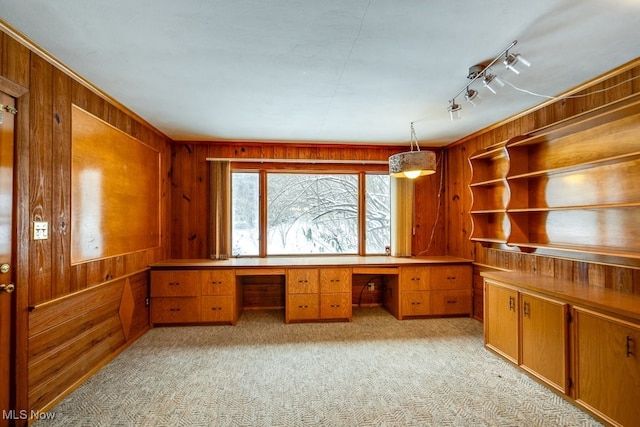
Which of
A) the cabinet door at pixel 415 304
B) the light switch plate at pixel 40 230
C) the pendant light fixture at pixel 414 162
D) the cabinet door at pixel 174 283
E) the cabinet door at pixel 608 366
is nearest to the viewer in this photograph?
the cabinet door at pixel 608 366

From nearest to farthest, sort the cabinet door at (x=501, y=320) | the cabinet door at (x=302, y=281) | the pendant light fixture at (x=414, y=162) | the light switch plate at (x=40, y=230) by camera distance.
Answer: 1. the light switch plate at (x=40, y=230)
2. the cabinet door at (x=501, y=320)
3. the pendant light fixture at (x=414, y=162)
4. the cabinet door at (x=302, y=281)

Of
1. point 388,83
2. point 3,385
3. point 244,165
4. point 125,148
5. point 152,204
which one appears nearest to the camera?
point 3,385

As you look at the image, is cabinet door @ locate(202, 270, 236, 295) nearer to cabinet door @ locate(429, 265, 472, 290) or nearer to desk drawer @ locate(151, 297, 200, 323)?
desk drawer @ locate(151, 297, 200, 323)

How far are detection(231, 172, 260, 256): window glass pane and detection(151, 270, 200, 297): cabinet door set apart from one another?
84 cm

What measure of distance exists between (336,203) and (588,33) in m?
3.13

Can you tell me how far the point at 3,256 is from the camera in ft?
5.53

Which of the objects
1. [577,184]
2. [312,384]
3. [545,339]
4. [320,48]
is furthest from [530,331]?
[320,48]

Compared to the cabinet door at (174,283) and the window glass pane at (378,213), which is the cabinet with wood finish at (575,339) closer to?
the window glass pane at (378,213)

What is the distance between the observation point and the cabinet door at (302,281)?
11.6 feet

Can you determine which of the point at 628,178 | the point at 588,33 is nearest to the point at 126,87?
the point at 588,33

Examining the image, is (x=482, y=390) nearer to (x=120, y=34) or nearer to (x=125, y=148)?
(x=120, y=34)

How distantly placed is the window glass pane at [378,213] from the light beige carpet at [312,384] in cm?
143

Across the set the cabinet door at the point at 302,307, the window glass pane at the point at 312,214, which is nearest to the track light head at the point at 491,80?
the window glass pane at the point at 312,214

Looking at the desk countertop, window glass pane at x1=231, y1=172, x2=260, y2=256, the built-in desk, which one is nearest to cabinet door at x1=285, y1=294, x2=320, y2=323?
the built-in desk
